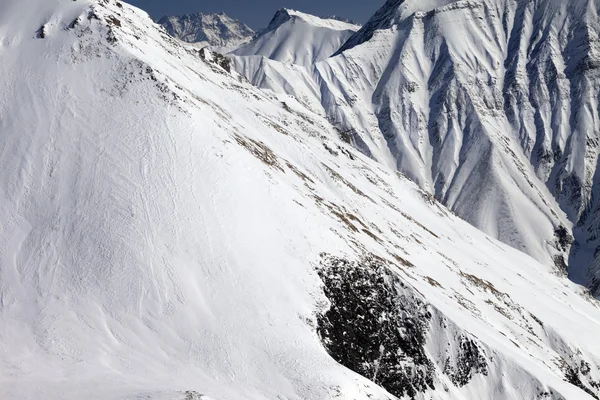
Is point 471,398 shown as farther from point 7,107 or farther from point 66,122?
point 7,107

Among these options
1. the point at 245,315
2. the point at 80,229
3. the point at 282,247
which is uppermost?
the point at 282,247

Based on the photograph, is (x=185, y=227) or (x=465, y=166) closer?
(x=185, y=227)

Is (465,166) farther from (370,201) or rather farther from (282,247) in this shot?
(282,247)

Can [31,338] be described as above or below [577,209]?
below

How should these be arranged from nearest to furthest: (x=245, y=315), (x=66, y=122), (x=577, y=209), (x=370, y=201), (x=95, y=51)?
(x=245, y=315) < (x=66, y=122) < (x=95, y=51) < (x=370, y=201) < (x=577, y=209)

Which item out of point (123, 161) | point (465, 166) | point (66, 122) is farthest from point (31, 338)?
point (465, 166)

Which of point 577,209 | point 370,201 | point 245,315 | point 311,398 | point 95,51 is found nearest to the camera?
point 311,398
